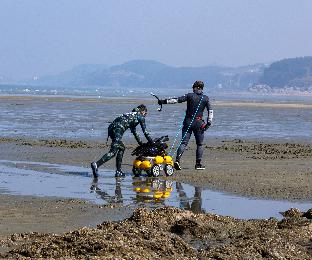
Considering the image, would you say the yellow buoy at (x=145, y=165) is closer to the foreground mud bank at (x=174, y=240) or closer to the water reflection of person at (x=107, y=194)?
the water reflection of person at (x=107, y=194)

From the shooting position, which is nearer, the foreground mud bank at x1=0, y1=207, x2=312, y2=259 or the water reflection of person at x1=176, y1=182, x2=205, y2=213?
the foreground mud bank at x1=0, y1=207, x2=312, y2=259

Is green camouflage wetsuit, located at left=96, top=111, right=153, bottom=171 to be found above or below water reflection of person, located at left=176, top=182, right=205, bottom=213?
above

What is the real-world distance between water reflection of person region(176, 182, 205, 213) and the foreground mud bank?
1.66m

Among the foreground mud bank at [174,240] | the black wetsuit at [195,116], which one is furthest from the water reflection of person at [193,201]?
the black wetsuit at [195,116]

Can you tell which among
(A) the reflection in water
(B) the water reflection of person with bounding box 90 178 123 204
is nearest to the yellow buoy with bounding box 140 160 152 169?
A: (A) the reflection in water

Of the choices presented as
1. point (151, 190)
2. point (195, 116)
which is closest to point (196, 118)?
point (195, 116)

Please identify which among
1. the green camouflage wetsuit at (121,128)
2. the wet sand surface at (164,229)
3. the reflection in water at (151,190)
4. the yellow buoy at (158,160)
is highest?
the green camouflage wetsuit at (121,128)

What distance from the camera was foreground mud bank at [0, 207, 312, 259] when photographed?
8.09 metres

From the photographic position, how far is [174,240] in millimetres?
8633

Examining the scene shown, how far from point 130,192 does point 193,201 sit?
4.98ft

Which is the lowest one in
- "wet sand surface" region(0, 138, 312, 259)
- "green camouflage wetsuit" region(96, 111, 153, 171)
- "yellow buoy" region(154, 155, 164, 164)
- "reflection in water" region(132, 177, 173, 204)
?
"reflection in water" region(132, 177, 173, 204)

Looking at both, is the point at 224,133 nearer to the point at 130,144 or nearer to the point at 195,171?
the point at 130,144

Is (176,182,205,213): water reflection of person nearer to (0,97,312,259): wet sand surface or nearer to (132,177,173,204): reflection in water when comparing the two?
(132,177,173,204): reflection in water

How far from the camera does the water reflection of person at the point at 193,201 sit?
483 inches
